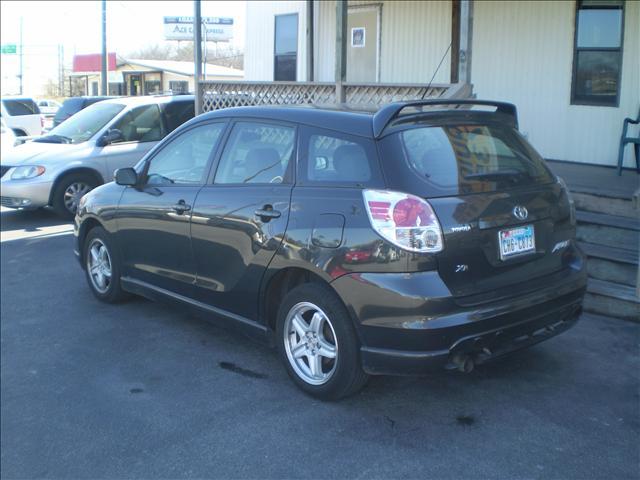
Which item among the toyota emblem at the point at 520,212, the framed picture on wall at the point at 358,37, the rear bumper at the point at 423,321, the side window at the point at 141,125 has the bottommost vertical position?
the rear bumper at the point at 423,321

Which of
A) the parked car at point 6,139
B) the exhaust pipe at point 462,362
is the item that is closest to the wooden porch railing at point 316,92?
the exhaust pipe at point 462,362

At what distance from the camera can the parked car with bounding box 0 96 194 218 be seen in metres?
10.9

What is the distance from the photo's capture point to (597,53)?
10008 mm

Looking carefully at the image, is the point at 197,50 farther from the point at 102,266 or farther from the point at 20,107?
the point at 20,107

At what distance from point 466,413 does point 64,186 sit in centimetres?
832

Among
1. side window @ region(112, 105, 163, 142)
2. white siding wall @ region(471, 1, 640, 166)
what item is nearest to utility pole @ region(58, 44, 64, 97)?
side window @ region(112, 105, 163, 142)

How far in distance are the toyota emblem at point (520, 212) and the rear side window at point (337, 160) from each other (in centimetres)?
86

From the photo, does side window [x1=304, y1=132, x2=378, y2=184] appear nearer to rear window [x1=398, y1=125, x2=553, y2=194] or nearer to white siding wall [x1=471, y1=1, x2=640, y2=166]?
rear window [x1=398, y1=125, x2=553, y2=194]

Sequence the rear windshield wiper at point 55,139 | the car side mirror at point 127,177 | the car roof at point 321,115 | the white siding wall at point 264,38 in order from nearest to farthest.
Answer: the car roof at point 321,115 → the car side mirror at point 127,177 → the rear windshield wiper at point 55,139 → the white siding wall at point 264,38

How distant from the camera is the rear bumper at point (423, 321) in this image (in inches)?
156

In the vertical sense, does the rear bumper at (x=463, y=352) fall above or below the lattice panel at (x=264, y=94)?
below

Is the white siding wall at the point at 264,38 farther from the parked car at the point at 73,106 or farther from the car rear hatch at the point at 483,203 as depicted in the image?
the car rear hatch at the point at 483,203

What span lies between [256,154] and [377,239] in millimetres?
1420

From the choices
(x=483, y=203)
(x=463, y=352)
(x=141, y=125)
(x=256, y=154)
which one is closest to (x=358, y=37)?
(x=141, y=125)
